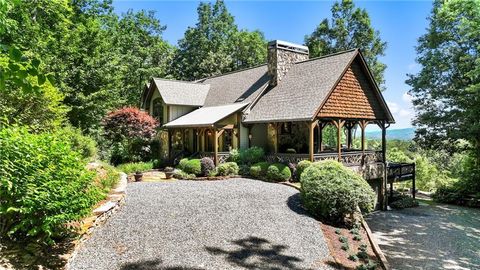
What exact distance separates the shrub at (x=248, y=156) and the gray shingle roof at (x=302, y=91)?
A: 1764mm

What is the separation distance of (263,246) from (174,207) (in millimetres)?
3450

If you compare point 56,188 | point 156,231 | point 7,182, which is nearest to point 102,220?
point 156,231

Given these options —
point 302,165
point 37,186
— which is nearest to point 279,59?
point 302,165

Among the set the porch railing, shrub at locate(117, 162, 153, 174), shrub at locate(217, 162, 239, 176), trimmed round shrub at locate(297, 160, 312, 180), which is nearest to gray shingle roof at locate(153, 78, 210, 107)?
shrub at locate(117, 162, 153, 174)

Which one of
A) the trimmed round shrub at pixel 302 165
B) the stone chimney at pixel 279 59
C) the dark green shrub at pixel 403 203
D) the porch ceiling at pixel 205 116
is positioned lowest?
the dark green shrub at pixel 403 203

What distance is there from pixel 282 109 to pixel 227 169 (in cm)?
454

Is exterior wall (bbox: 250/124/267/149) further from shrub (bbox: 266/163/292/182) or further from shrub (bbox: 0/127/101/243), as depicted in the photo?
shrub (bbox: 0/127/101/243)

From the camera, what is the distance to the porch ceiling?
1883 centimetres

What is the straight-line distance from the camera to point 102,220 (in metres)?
8.00

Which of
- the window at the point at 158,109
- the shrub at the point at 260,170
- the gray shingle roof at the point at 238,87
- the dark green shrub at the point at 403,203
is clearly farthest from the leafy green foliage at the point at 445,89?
the window at the point at 158,109

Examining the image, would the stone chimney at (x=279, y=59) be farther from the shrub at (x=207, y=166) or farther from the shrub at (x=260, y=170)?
the shrub at (x=207, y=166)

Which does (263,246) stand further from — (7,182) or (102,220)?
(7,182)

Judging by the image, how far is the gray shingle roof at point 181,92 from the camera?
23.6 metres

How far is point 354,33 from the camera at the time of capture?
35031 millimetres
